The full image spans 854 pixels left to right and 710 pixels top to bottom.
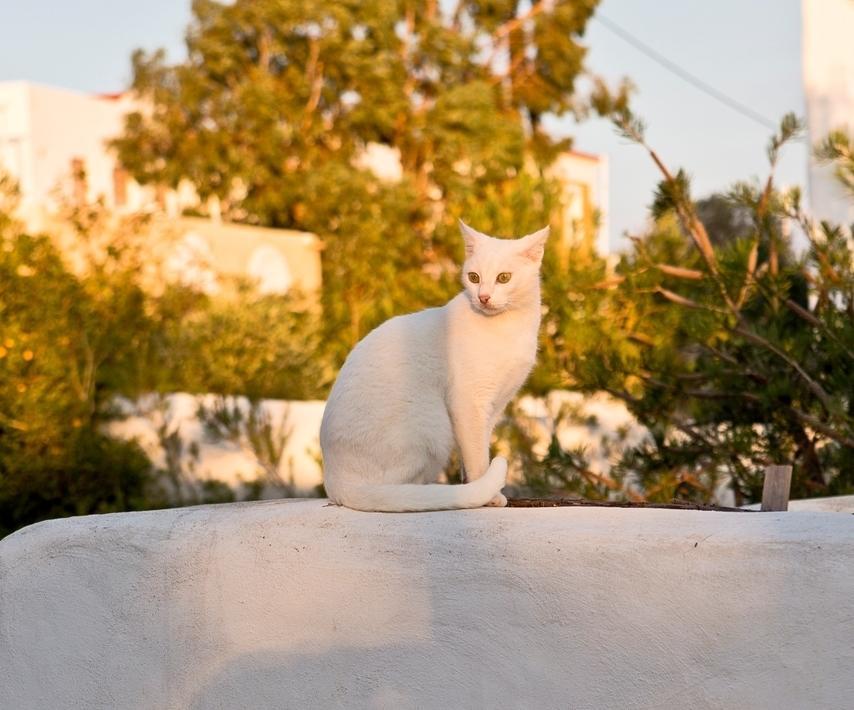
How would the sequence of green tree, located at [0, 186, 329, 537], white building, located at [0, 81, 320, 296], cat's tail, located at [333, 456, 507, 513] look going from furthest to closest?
1. white building, located at [0, 81, 320, 296]
2. green tree, located at [0, 186, 329, 537]
3. cat's tail, located at [333, 456, 507, 513]

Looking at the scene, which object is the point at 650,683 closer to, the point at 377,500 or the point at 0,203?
the point at 377,500

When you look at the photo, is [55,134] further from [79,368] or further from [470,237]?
[470,237]

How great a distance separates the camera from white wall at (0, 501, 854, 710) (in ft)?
7.88

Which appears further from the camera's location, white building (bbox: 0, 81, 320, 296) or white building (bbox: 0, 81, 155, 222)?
white building (bbox: 0, 81, 155, 222)

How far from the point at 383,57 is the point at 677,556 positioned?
16.1 meters

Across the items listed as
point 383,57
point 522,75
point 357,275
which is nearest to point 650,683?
point 357,275

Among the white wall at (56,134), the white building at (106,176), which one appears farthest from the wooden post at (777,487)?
the white wall at (56,134)

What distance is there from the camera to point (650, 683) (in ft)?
8.20

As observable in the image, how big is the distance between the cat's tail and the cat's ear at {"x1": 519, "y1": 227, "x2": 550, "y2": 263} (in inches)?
20.2

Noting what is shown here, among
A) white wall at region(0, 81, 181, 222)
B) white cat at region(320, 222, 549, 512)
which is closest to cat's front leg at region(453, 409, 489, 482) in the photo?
white cat at region(320, 222, 549, 512)

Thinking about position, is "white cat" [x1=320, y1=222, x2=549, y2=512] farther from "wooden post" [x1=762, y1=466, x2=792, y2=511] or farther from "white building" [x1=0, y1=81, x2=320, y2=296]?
"white building" [x1=0, y1=81, x2=320, y2=296]

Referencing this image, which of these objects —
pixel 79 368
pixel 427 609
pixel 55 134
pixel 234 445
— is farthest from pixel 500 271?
pixel 55 134

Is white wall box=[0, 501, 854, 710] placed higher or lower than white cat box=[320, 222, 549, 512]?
lower

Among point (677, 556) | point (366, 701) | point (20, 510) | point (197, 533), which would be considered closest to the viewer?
point (677, 556)
